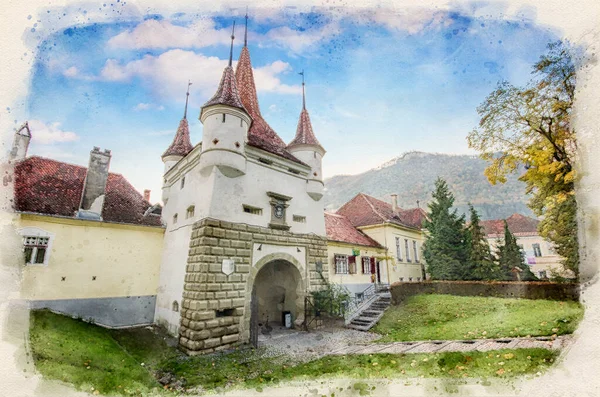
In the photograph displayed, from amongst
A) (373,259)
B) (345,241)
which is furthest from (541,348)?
(373,259)

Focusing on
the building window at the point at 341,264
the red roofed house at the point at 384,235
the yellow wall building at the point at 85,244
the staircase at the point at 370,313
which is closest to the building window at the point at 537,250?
the red roofed house at the point at 384,235

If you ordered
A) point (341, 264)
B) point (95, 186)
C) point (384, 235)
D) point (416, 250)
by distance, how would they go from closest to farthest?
point (95, 186) → point (341, 264) → point (384, 235) → point (416, 250)

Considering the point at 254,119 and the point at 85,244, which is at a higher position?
the point at 254,119

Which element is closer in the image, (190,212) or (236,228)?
(236,228)

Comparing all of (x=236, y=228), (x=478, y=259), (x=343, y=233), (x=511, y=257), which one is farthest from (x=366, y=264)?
(x=511, y=257)

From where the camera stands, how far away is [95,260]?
11750 mm

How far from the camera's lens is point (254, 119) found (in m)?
15.2

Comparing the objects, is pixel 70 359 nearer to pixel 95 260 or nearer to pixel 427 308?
pixel 95 260

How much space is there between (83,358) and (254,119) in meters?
12.6

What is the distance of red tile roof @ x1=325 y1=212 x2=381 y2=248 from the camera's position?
1887cm

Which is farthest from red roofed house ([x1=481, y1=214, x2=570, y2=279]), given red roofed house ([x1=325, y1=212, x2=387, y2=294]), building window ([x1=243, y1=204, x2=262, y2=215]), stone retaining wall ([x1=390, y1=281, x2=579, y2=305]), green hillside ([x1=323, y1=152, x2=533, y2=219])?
building window ([x1=243, y1=204, x2=262, y2=215])

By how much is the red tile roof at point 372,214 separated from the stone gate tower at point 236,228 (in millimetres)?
10685

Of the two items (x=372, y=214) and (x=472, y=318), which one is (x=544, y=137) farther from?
(x=372, y=214)

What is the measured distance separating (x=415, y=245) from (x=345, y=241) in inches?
A: 466
